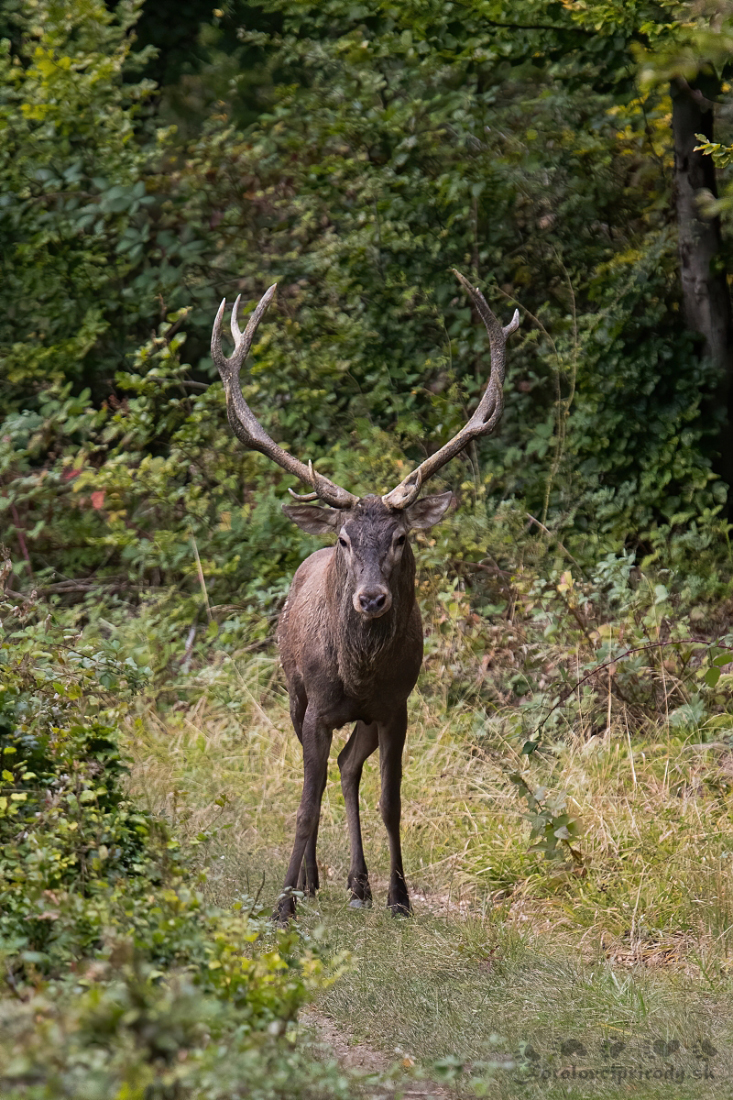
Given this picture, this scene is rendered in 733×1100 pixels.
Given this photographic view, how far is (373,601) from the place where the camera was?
5.50m

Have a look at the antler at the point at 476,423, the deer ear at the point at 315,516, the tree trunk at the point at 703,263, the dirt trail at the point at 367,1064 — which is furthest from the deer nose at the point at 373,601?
the tree trunk at the point at 703,263

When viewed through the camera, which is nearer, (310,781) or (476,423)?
(310,781)

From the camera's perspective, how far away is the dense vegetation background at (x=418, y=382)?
7.24m

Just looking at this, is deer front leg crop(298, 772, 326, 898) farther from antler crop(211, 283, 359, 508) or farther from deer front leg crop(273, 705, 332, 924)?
antler crop(211, 283, 359, 508)

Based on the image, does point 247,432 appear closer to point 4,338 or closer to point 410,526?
point 410,526

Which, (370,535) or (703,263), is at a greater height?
(370,535)

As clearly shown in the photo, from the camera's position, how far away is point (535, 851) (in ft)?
20.9

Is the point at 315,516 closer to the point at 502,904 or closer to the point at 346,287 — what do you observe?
the point at 502,904

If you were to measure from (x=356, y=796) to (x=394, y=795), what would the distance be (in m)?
0.46

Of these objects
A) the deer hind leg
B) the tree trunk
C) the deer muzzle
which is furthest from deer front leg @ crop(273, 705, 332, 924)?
the tree trunk

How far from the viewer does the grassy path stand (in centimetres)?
440

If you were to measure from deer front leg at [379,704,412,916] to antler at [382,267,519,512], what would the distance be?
1.04 meters

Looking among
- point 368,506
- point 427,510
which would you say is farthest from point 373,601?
point 427,510

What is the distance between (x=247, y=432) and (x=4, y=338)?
23.3 ft
